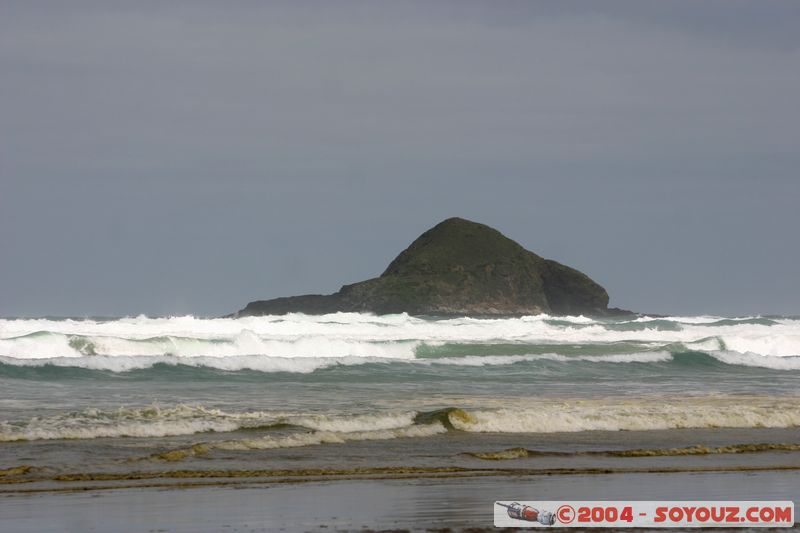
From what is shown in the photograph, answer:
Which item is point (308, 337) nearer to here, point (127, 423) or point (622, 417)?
point (622, 417)

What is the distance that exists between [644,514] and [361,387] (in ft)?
52.2

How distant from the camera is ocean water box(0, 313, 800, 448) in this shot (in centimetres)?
1620

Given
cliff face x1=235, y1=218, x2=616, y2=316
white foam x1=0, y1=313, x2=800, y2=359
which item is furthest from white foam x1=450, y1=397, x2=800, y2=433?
cliff face x1=235, y1=218, x2=616, y2=316

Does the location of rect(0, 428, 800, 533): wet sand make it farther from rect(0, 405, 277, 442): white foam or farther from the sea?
rect(0, 405, 277, 442): white foam

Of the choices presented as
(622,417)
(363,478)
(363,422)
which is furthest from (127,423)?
(622,417)

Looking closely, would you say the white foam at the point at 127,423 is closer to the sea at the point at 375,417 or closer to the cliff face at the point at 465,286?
the sea at the point at 375,417

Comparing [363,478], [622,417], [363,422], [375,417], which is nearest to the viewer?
[363,478]

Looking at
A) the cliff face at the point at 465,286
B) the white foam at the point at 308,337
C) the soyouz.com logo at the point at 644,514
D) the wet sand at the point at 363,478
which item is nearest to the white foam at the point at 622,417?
the wet sand at the point at 363,478

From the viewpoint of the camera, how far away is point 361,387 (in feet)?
82.5

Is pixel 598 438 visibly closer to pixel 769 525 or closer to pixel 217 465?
pixel 217 465

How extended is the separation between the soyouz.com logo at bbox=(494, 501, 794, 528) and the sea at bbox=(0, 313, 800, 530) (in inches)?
16.6

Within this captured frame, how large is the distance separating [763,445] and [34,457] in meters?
9.31

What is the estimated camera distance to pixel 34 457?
43.4ft

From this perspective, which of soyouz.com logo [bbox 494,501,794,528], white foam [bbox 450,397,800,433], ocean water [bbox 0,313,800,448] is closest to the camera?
soyouz.com logo [bbox 494,501,794,528]
